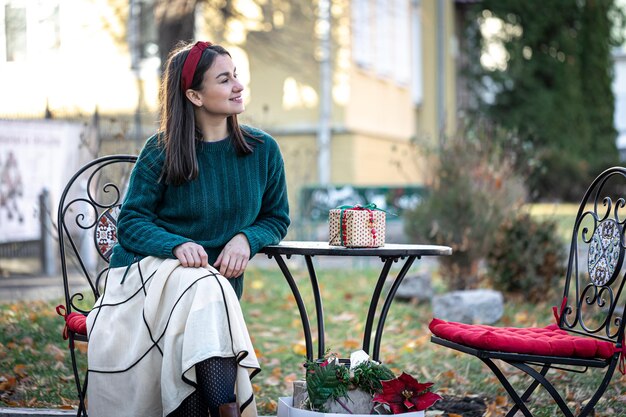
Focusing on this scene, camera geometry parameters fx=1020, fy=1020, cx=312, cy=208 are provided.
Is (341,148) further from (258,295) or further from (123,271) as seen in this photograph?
(123,271)

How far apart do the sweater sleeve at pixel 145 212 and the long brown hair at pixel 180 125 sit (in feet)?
0.17

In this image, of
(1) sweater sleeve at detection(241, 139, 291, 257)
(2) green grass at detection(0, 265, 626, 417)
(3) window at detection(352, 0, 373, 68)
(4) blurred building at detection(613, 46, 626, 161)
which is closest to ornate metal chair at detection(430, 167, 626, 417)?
(1) sweater sleeve at detection(241, 139, 291, 257)

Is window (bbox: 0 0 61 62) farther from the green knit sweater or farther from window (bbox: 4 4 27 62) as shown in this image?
the green knit sweater

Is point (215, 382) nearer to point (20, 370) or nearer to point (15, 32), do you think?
point (20, 370)

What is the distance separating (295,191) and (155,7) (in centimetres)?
287

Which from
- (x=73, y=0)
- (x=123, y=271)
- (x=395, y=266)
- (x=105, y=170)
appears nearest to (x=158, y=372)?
(x=123, y=271)

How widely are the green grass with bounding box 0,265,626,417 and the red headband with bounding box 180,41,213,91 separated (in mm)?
1728

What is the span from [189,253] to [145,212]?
37cm

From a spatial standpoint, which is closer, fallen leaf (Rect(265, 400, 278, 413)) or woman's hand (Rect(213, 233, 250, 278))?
woman's hand (Rect(213, 233, 250, 278))

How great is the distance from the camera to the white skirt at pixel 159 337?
144 inches

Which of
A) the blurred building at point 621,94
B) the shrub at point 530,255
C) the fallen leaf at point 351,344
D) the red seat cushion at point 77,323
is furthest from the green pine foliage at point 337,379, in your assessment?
the blurred building at point 621,94

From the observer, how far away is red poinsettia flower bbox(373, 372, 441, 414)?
12.1 feet

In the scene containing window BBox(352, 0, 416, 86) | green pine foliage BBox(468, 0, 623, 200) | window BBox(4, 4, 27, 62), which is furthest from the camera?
green pine foliage BBox(468, 0, 623, 200)

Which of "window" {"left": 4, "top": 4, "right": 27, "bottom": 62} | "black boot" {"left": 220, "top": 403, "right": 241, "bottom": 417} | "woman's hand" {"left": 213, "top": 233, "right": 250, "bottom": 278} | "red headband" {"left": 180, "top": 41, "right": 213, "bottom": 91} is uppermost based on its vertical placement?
"window" {"left": 4, "top": 4, "right": 27, "bottom": 62}
